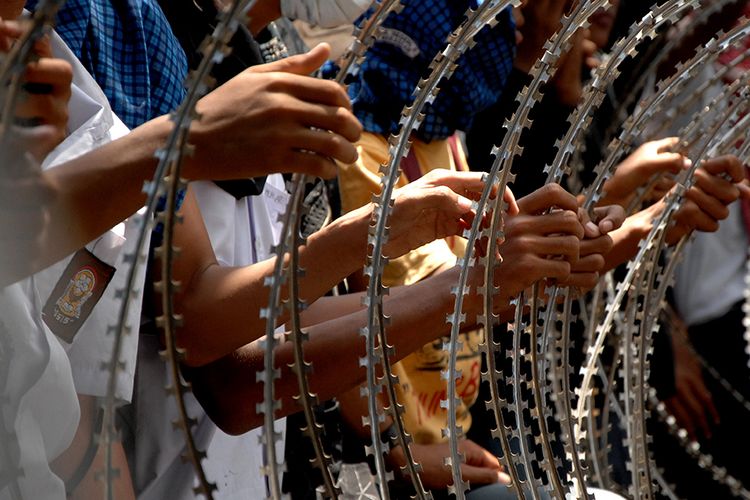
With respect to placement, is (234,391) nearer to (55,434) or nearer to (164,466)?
(164,466)

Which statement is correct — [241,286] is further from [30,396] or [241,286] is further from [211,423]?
[30,396]

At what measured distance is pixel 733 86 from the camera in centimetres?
201

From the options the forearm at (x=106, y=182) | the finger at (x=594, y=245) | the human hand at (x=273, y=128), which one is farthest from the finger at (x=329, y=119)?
the finger at (x=594, y=245)

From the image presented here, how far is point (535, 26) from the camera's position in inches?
110

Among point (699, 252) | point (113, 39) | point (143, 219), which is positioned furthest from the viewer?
point (699, 252)

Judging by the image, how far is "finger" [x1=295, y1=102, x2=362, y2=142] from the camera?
121 cm

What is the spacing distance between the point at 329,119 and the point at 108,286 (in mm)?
422

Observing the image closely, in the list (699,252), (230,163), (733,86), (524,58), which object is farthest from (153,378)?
(699,252)

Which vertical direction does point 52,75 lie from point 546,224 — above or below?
above

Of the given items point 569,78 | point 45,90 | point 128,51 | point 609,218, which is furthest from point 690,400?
point 45,90

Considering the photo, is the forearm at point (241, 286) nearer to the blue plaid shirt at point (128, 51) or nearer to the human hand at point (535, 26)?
the blue plaid shirt at point (128, 51)

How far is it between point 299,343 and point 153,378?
1.72ft

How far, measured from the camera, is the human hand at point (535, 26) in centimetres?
275

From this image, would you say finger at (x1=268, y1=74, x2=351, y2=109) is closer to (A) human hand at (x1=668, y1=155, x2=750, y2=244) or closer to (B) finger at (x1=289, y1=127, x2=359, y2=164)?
(B) finger at (x1=289, y1=127, x2=359, y2=164)
